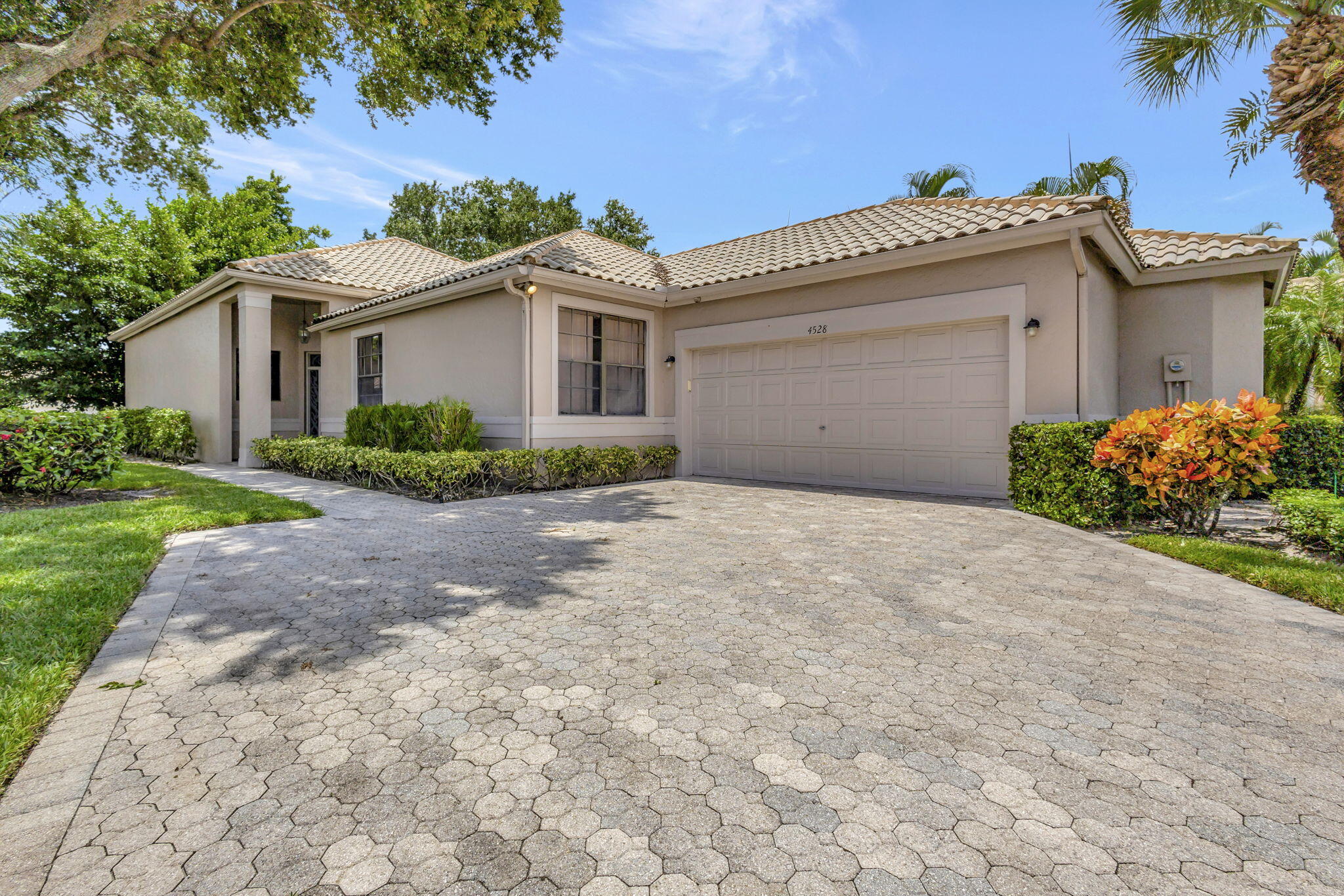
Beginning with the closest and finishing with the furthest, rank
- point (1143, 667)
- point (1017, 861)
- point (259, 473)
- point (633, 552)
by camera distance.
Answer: point (1017, 861) → point (1143, 667) → point (633, 552) → point (259, 473)

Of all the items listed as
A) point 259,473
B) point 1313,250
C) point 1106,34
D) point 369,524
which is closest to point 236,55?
point 259,473

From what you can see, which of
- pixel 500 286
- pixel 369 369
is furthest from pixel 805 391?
pixel 369 369

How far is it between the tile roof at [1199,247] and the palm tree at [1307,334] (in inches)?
506

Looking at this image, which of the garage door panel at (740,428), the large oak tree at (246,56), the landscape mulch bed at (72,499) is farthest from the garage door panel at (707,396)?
the landscape mulch bed at (72,499)

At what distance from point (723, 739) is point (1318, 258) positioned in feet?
102

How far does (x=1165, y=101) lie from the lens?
8.04 m

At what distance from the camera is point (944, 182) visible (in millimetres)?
18312

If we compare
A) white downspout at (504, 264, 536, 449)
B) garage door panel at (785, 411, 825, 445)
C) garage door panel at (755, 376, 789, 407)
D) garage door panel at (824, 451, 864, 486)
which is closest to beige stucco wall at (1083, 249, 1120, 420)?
garage door panel at (824, 451, 864, 486)

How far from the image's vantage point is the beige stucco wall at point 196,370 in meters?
13.7

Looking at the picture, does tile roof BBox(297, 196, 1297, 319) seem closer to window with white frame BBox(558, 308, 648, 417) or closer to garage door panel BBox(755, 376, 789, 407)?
window with white frame BBox(558, 308, 648, 417)

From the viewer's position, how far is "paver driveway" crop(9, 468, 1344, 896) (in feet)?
5.68

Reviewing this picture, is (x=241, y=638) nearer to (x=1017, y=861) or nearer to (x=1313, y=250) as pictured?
(x=1017, y=861)

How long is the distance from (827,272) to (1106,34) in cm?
451

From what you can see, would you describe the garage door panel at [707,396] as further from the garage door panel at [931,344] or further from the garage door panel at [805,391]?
the garage door panel at [931,344]
